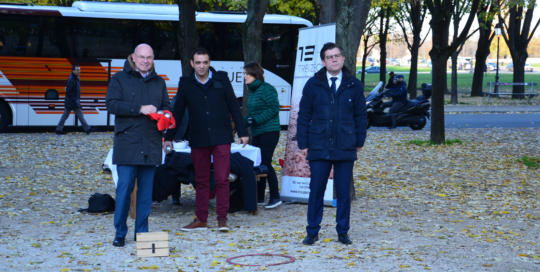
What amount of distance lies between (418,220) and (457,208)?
99 cm

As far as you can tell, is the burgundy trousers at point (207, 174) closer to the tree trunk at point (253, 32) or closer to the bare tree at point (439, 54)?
the tree trunk at point (253, 32)

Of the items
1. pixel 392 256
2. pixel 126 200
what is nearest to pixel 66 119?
pixel 126 200

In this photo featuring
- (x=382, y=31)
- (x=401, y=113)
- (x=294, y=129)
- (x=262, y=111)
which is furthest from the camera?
(x=382, y=31)

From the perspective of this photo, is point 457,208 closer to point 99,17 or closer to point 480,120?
point 99,17

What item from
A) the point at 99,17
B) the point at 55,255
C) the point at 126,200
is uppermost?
the point at 99,17

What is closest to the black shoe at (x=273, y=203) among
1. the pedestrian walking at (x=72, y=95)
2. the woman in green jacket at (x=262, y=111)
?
the woman in green jacket at (x=262, y=111)

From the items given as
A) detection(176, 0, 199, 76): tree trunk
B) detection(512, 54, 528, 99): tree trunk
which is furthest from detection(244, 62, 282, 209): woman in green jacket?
detection(512, 54, 528, 99): tree trunk

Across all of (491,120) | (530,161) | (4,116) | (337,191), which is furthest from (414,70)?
(337,191)

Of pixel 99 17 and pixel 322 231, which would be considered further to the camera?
pixel 99 17

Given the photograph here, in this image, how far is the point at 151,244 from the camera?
552 centimetres

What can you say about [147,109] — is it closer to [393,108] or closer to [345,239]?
[345,239]

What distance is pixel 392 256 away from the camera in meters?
5.52

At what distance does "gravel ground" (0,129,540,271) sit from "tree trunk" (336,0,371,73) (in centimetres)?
197

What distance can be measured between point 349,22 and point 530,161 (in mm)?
5982
